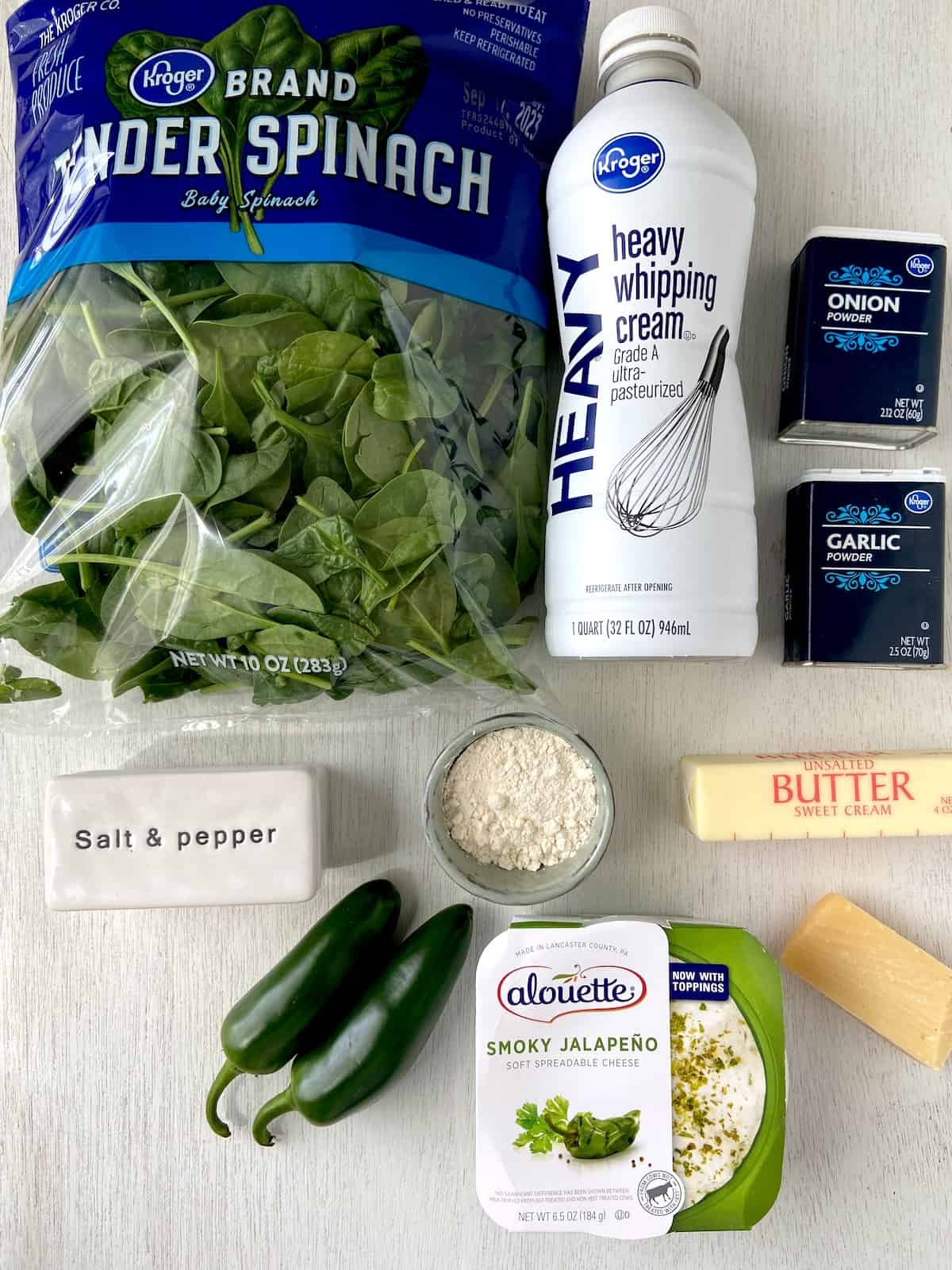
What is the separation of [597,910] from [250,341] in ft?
1.56

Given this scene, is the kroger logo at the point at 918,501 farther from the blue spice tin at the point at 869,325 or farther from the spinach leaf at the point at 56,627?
the spinach leaf at the point at 56,627

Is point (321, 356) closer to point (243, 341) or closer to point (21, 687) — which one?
point (243, 341)

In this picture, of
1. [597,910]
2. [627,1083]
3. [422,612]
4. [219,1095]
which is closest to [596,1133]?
[627,1083]

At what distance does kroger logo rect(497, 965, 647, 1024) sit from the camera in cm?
59

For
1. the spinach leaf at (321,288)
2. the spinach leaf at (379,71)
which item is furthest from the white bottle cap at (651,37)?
the spinach leaf at (321,288)

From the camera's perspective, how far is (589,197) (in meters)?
0.54

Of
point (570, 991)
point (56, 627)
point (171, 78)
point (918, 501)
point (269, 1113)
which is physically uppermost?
point (171, 78)

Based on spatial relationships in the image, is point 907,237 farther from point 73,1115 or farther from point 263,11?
point 73,1115

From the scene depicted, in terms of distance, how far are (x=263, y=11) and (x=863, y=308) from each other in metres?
0.45

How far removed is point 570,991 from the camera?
0.59m

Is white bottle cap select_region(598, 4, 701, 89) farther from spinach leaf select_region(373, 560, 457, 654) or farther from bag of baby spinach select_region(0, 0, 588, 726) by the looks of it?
spinach leaf select_region(373, 560, 457, 654)

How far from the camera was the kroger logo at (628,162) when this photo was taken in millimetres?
A: 526

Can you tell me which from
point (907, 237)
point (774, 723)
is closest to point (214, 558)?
point (774, 723)

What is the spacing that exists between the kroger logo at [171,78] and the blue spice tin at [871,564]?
0.49 meters
